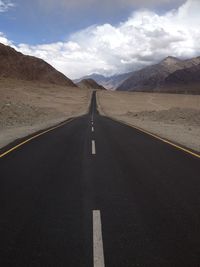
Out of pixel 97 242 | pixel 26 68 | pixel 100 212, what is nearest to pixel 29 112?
pixel 100 212

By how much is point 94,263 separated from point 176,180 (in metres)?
4.76

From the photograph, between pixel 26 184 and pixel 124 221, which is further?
pixel 26 184

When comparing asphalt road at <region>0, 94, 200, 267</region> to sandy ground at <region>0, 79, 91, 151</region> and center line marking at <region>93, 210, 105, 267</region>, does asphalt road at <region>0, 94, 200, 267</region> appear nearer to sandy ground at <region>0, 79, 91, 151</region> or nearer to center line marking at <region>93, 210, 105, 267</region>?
center line marking at <region>93, 210, 105, 267</region>

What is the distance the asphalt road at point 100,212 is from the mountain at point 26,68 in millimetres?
151750

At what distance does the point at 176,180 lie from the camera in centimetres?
895

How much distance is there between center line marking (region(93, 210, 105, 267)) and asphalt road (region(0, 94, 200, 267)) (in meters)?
0.01

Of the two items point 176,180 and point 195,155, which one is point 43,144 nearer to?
point 195,155

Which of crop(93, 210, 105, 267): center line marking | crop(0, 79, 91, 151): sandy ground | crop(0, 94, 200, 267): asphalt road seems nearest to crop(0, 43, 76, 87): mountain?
crop(0, 79, 91, 151): sandy ground

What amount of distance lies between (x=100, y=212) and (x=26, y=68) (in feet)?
556

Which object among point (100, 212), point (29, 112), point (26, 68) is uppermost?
point (26, 68)

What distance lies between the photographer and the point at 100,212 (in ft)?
21.4

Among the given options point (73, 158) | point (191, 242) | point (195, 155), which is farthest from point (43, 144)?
point (191, 242)

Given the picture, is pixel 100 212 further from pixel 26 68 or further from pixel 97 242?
pixel 26 68

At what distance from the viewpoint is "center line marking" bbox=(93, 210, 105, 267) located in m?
4.65
